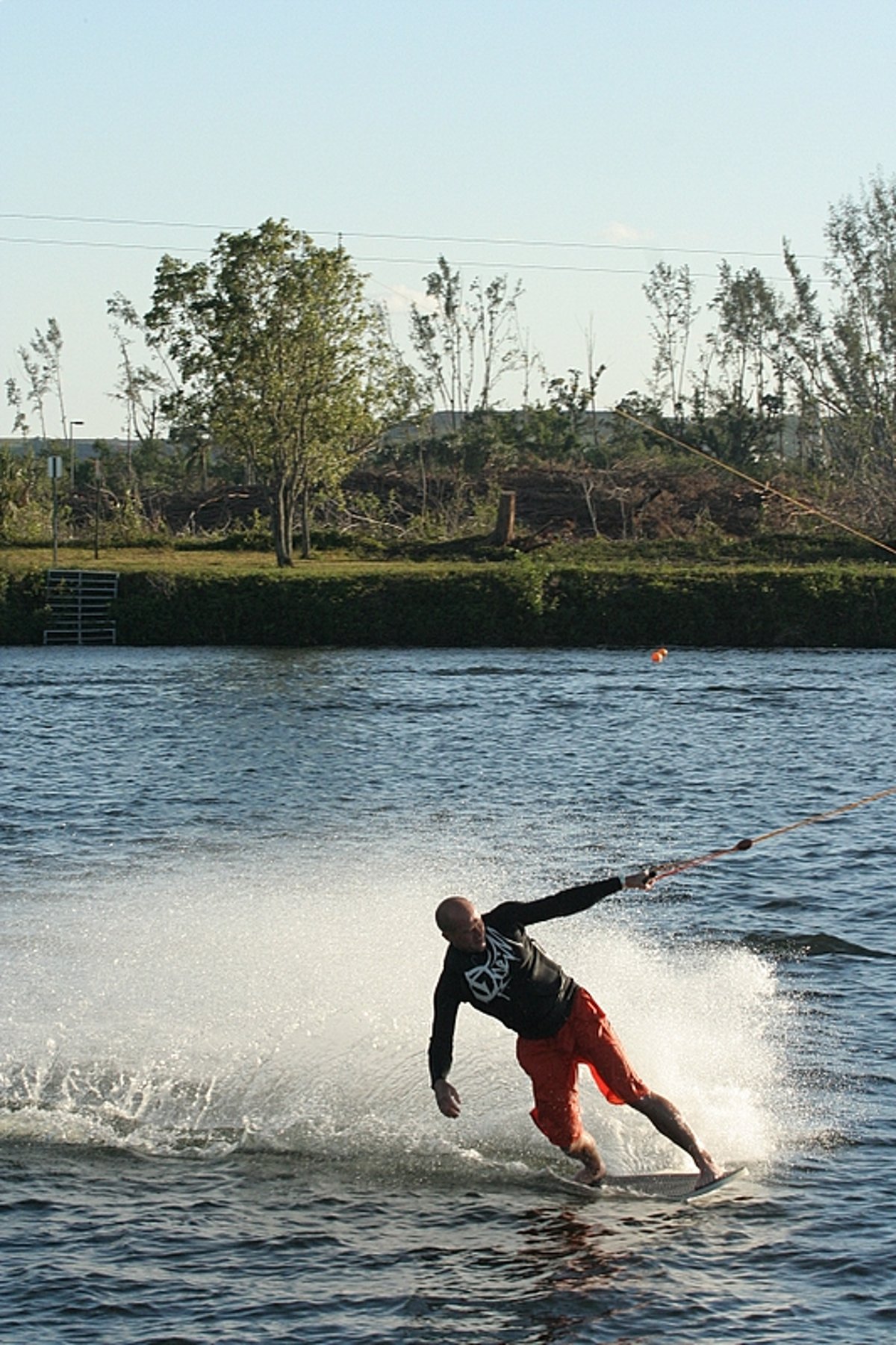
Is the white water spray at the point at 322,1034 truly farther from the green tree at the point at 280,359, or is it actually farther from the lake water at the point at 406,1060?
the green tree at the point at 280,359

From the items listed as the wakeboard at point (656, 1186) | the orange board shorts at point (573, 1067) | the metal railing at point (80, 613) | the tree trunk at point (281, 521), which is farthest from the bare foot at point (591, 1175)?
the tree trunk at point (281, 521)

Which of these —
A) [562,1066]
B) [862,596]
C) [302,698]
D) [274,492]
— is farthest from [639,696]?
[562,1066]

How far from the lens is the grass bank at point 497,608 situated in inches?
1745

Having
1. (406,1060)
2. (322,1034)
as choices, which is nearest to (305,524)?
(322,1034)

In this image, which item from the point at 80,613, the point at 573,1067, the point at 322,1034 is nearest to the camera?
the point at 573,1067

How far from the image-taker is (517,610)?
4459 cm

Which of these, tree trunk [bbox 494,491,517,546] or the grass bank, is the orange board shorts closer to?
the grass bank

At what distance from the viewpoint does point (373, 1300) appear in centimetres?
932

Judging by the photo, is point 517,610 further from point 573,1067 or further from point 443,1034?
point 443,1034

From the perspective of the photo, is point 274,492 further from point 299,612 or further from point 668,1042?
point 668,1042

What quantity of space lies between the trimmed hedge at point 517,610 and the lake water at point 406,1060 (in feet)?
57.3

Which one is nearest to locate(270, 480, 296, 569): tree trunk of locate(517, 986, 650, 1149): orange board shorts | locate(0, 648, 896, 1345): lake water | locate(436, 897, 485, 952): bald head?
locate(0, 648, 896, 1345): lake water

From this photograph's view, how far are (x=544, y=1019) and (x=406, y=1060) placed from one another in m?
2.55

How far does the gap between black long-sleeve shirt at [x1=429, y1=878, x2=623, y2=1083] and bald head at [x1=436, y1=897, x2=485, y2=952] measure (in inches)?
5.5
